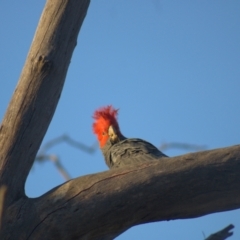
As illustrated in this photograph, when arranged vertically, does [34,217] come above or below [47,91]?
below

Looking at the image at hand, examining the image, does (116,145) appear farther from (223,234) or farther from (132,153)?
Answer: (223,234)

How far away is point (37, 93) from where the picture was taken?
10.1ft

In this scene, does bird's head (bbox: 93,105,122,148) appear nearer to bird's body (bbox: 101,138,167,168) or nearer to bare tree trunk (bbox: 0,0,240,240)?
bird's body (bbox: 101,138,167,168)

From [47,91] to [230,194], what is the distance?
3.68ft

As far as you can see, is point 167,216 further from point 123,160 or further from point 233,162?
point 123,160

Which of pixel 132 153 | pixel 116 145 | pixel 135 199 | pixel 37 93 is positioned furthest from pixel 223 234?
pixel 116 145

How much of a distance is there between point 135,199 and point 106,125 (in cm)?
348

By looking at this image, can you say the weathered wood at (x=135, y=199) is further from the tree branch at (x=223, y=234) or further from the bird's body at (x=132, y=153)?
the bird's body at (x=132, y=153)

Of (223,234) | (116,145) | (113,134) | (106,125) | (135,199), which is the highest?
(106,125)

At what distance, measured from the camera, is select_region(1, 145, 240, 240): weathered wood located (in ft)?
9.02

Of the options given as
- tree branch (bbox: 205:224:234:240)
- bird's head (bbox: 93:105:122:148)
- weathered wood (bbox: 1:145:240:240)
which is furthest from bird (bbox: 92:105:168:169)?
tree branch (bbox: 205:224:234:240)

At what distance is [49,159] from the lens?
9.80 feet

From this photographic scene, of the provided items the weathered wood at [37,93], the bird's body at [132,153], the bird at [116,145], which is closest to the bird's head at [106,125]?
the bird at [116,145]

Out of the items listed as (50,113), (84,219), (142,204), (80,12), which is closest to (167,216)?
(142,204)
